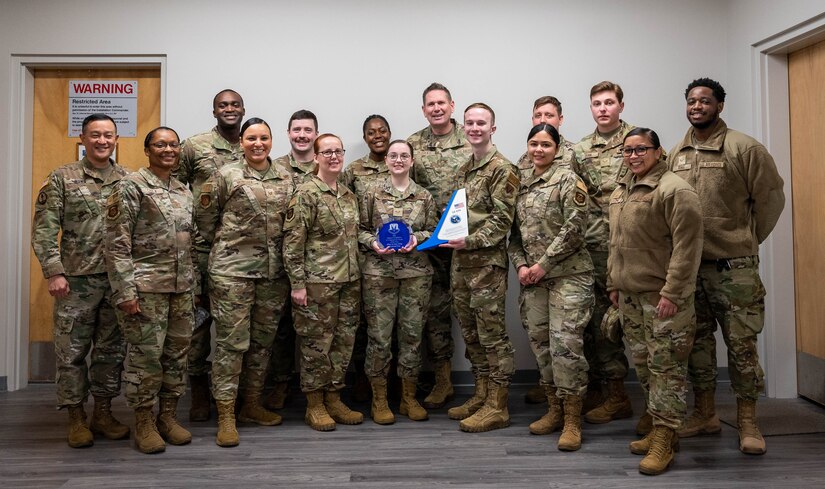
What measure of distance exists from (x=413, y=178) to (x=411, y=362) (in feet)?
3.73

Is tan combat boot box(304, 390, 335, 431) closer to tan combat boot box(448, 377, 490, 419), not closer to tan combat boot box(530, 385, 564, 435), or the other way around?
tan combat boot box(448, 377, 490, 419)

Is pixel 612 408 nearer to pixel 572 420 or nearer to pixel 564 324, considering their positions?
pixel 572 420

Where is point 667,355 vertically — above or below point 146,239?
below

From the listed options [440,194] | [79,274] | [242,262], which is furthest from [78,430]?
[440,194]

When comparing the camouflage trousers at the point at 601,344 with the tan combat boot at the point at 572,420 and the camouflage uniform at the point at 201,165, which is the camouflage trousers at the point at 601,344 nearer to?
the tan combat boot at the point at 572,420

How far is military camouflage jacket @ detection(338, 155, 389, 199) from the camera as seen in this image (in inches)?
158

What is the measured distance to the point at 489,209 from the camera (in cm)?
369

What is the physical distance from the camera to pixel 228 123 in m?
4.01

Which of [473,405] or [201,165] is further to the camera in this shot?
[201,165]

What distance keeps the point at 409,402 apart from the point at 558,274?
1197mm

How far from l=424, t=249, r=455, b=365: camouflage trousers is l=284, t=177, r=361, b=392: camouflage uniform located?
579 mm

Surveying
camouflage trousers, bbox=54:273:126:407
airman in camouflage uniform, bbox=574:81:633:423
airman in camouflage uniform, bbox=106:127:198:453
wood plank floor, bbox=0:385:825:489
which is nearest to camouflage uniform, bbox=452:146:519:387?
wood plank floor, bbox=0:385:825:489

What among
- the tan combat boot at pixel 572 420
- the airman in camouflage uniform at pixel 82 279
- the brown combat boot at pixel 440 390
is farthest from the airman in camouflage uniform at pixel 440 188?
the airman in camouflage uniform at pixel 82 279

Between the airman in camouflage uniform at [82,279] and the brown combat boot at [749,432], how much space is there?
313cm
